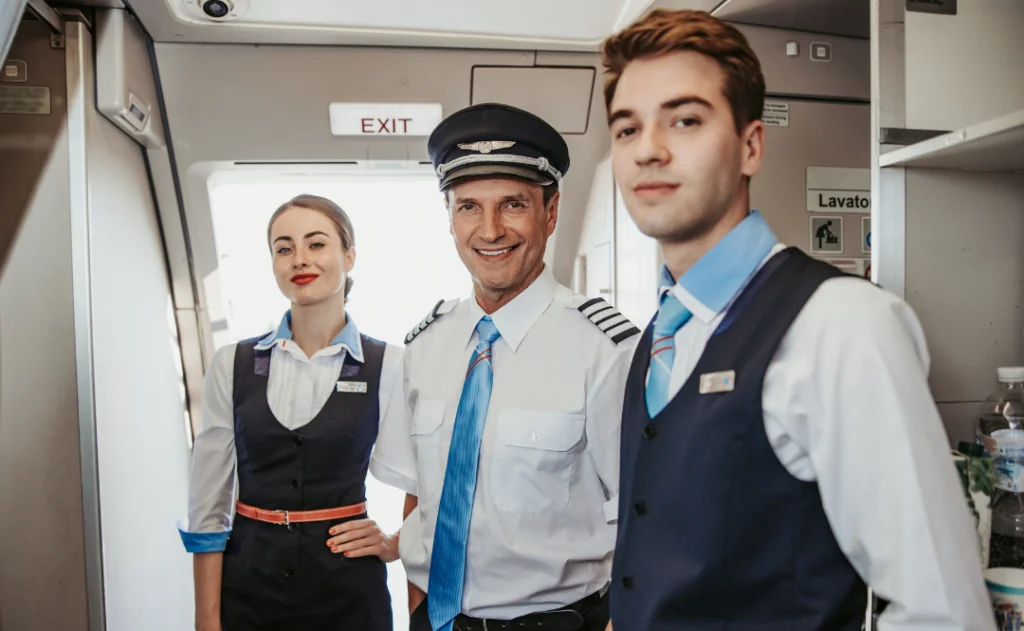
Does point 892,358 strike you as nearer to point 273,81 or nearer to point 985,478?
point 985,478

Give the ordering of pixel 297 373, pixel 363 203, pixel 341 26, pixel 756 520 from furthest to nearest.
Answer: pixel 363 203
pixel 341 26
pixel 297 373
pixel 756 520

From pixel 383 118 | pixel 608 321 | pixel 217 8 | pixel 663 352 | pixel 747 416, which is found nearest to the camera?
pixel 747 416

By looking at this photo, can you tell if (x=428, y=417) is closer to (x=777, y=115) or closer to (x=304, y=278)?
(x=304, y=278)

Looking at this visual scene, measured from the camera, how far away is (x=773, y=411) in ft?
3.17

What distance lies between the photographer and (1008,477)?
4.05ft

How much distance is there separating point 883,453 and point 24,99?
8.26ft

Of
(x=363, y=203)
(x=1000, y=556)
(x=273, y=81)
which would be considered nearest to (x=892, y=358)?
(x=1000, y=556)

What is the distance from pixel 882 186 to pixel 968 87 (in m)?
0.27

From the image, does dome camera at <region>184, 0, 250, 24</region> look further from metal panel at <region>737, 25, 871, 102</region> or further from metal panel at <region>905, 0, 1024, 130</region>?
metal panel at <region>905, 0, 1024, 130</region>

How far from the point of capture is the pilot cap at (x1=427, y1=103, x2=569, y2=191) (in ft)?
5.42

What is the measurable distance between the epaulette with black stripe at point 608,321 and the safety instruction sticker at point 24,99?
1.84m

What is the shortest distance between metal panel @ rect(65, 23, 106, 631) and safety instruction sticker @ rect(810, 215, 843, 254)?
2365 mm

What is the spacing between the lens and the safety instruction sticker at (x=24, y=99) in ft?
6.91

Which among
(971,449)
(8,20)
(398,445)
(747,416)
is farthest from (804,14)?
(8,20)
